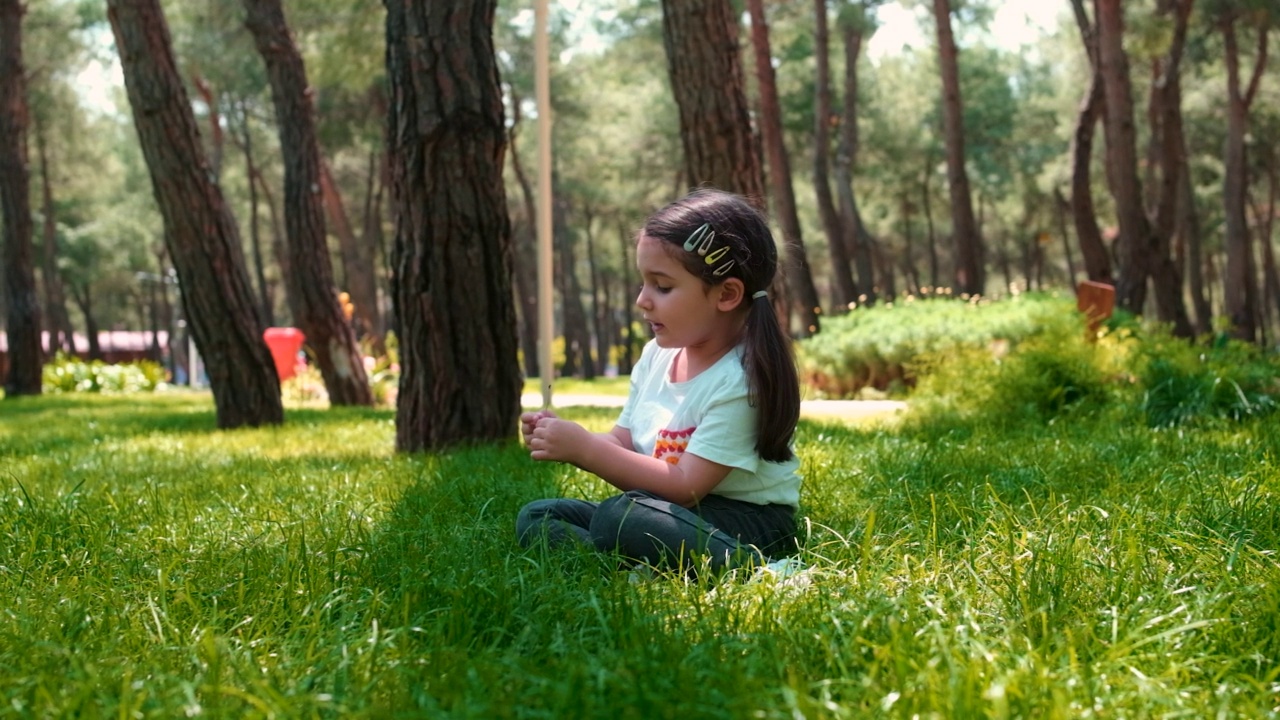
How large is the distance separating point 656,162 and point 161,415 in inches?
924

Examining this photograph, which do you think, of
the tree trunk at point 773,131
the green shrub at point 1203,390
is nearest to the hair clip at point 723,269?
the green shrub at point 1203,390

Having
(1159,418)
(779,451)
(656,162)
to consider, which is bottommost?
(1159,418)

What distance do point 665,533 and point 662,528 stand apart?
0.01 meters

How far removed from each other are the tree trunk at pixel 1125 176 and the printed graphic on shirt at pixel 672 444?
523 inches

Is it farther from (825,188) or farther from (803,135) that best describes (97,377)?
(803,135)

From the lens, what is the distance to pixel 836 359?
43.1ft

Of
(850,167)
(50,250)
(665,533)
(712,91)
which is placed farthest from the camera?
(50,250)

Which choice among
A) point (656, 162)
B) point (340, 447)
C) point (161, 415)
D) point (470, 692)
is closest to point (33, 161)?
point (656, 162)

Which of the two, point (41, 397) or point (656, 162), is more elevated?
point (656, 162)

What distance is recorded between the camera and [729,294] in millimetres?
3139

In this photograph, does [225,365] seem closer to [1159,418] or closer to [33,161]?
[1159,418]

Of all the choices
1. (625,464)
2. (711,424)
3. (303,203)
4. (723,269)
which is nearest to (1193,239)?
(303,203)

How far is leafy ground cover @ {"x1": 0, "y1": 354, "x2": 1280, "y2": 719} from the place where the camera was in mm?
1810

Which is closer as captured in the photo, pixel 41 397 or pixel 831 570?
pixel 831 570
